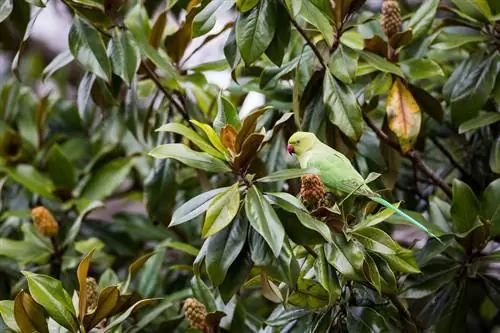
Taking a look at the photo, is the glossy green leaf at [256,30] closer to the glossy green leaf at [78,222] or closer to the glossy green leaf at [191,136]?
the glossy green leaf at [191,136]

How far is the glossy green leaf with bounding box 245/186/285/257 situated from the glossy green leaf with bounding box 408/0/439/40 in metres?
0.54

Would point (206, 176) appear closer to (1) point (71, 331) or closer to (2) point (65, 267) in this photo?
(2) point (65, 267)

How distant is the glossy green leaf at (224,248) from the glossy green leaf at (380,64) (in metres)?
0.38

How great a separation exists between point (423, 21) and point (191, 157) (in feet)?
1.86

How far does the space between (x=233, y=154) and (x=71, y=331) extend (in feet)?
1.11

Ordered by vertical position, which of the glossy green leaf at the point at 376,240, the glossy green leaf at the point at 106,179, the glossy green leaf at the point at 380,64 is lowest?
the glossy green leaf at the point at 106,179

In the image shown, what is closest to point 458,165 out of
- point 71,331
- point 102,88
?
point 102,88

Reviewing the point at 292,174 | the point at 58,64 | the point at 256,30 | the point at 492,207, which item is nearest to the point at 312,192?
the point at 292,174

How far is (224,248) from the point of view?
3.27 feet

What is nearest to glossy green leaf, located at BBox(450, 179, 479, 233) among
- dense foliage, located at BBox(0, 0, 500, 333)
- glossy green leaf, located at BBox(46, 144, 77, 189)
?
dense foliage, located at BBox(0, 0, 500, 333)

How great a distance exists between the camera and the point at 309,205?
1018 millimetres

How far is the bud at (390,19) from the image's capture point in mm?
1288

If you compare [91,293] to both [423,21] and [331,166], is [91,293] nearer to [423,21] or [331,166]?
[331,166]

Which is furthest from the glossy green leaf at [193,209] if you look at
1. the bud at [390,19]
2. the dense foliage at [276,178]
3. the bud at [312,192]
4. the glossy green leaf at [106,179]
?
the glossy green leaf at [106,179]
